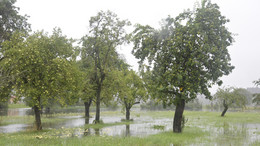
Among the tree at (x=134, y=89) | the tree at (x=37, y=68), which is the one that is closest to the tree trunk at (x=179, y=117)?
the tree at (x=37, y=68)

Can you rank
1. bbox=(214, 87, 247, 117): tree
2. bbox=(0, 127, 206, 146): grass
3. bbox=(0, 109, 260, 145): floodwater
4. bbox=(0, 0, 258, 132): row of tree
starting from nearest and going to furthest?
bbox=(0, 127, 206, 146): grass → bbox=(0, 109, 260, 145): floodwater → bbox=(0, 0, 258, 132): row of tree → bbox=(214, 87, 247, 117): tree

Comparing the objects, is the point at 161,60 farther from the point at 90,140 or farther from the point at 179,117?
the point at 90,140

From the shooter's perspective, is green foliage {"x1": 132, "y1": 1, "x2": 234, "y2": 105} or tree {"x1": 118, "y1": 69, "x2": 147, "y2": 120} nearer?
green foliage {"x1": 132, "y1": 1, "x2": 234, "y2": 105}

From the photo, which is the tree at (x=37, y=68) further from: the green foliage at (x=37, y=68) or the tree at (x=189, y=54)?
the tree at (x=189, y=54)

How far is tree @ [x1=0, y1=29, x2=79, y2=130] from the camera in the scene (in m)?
22.2

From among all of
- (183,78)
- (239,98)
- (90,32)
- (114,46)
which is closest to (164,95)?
(183,78)

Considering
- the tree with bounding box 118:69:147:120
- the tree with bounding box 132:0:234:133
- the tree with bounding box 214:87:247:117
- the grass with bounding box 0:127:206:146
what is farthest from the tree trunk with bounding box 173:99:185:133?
the tree with bounding box 214:87:247:117

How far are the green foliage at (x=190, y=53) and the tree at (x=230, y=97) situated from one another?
115 feet

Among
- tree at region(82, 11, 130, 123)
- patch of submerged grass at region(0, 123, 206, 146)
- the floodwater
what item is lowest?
the floodwater

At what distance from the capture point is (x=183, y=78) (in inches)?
849

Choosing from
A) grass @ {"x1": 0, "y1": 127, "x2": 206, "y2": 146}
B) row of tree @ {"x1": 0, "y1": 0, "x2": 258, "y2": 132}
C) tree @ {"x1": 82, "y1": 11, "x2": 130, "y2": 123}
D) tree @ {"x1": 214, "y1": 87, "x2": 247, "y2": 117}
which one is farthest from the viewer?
tree @ {"x1": 214, "y1": 87, "x2": 247, "y2": 117}

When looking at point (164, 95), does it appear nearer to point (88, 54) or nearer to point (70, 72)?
point (70, 72)

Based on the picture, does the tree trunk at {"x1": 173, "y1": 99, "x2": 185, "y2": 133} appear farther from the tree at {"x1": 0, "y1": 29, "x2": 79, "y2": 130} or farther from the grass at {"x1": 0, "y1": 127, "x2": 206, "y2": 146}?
the tree at {"x1": 0, "y1": 29, "x2": 79, "y2": 130}

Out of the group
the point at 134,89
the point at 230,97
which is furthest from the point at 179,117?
the point at 230,97
